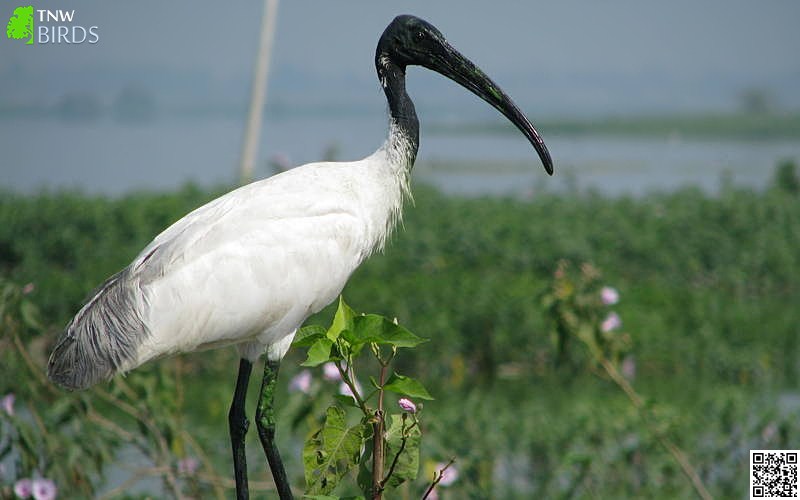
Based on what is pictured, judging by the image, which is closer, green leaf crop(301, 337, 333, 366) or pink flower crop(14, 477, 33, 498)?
green leaf crop(301, 337, 333, 366)

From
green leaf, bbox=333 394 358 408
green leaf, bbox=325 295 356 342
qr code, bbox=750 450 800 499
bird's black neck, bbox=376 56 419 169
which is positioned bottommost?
qr code, bbox=750 450 800 499

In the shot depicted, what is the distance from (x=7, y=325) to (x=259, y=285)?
1373mm

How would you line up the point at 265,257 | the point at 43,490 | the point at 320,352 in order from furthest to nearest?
the point at 43,490
the point at 265,257
the point at 320,352

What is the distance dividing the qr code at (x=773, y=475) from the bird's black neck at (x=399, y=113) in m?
1.65

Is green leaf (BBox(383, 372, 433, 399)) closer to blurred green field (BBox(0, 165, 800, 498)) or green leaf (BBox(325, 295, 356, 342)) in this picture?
green leaf (BBox(325, 295, 356, 342))

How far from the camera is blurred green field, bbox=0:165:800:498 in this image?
6.36 meters

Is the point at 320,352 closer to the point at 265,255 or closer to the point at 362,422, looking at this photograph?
the point at 362,422

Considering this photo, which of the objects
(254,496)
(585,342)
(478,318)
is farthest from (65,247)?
(585,342)

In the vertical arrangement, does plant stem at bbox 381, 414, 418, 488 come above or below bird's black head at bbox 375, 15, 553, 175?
below

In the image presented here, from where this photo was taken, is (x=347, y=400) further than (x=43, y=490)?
No

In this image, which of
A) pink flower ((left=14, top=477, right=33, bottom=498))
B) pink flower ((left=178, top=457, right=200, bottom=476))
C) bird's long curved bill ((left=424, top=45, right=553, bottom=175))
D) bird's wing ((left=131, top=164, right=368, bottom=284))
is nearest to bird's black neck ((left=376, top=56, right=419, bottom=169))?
bird's long curved bill ((left=424, top=45, right=553, bottom=175))

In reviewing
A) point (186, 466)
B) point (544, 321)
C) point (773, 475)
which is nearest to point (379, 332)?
point (773, 475)

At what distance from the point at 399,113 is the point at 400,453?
1.33m

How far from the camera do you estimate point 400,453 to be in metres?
3.39
